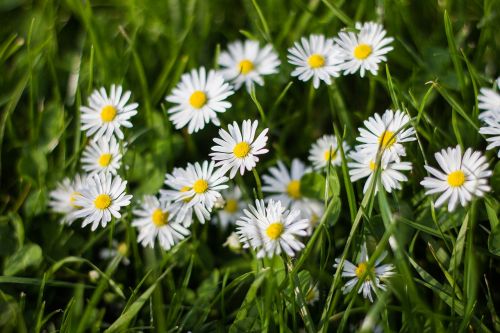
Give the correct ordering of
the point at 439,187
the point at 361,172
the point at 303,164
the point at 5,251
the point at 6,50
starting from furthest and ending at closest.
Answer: the point at 6,50
the point at 303,164
the point at 5,251
the point at 361,172
the point at 439,187

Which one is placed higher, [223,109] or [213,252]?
[223,109]

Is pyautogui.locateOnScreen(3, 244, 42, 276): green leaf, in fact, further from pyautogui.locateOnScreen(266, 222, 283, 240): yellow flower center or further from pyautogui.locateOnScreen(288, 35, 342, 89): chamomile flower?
pyautogui.locateOnScreen(288, 35, 342, 89): chamomile flower

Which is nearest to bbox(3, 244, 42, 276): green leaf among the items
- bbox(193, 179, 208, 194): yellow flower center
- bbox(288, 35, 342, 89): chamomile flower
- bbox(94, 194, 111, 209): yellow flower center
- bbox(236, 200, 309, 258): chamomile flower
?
bbox(94, 194, 111, 209): yellow flower center

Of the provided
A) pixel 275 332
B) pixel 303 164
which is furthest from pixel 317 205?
pixel 275 332

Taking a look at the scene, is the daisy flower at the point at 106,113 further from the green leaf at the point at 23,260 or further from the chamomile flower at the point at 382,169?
the chamomile flower at the point at 382,169

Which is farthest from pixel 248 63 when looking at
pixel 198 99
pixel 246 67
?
pixel 198 99

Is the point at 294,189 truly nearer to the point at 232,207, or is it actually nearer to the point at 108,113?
the point at 232,207

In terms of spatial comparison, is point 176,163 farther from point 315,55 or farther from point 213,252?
point 315,55
